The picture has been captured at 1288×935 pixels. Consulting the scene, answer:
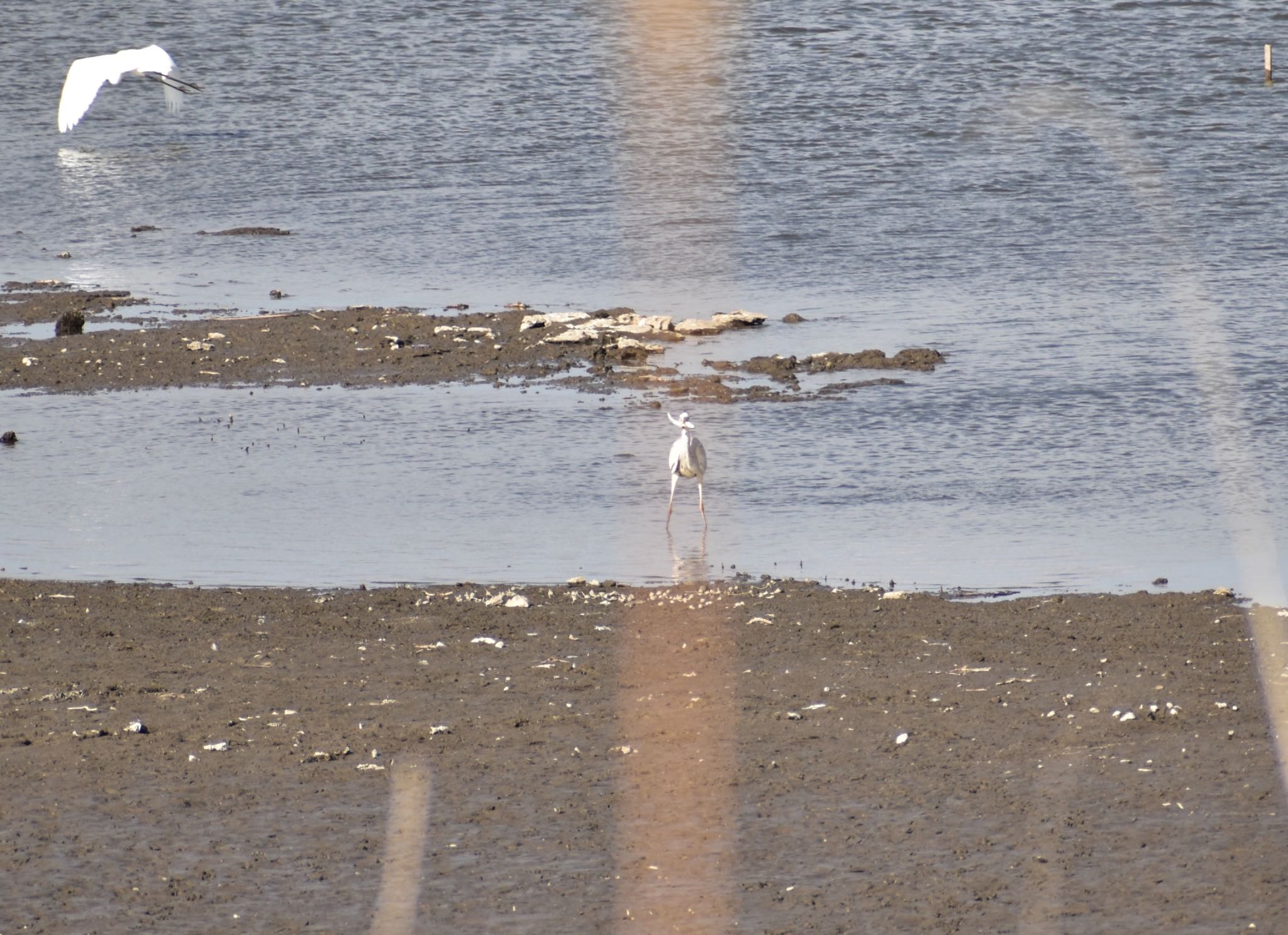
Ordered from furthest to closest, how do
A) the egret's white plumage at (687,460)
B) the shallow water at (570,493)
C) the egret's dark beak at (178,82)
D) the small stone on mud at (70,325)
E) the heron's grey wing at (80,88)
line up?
the egret's dark beak at (178,82) → the heron's grey wing at (80,88) → the small stone on mud at (70,325) → the egret's white plumage at (687,460) → the shallow water at (570,493)

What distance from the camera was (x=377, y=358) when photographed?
1422 cm

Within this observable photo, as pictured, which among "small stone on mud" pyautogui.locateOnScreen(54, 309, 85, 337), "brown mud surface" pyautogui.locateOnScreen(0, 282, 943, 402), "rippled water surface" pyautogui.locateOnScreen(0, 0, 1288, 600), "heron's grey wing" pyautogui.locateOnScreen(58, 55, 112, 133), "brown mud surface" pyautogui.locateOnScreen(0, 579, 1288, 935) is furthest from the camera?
"heron's grey wing" pyautogui.locateOnScreen(58, 55, 112, 133)

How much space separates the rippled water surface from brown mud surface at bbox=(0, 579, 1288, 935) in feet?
4.04

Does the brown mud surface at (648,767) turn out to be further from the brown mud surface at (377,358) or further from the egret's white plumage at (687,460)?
the brown mud surface at (377,358)

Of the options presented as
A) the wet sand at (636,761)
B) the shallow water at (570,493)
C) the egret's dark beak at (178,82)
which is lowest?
the egret's dark beak at (178,82)

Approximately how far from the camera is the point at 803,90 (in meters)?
27.0

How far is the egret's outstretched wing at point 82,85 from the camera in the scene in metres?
22.4

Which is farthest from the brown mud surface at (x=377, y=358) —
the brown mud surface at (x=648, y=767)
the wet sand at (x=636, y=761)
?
the brown mud surface at (x=648, y=767)

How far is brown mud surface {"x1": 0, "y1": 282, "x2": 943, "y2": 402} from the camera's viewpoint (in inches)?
535

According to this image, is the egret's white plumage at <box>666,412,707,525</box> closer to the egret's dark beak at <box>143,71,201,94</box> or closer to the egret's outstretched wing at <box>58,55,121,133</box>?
the egret's outstretched wing at <box>58,55,121,133</box>

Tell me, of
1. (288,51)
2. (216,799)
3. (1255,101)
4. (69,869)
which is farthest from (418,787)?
(288,51)

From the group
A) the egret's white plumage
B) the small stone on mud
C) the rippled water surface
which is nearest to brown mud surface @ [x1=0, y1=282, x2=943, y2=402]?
the small stone on mud

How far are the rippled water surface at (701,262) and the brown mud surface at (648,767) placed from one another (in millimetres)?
1233

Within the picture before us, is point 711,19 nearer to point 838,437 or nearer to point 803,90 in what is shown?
point 803,90
